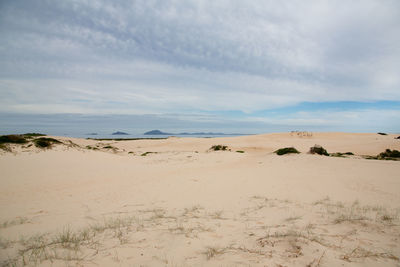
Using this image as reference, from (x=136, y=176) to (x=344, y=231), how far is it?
7353 millimetres

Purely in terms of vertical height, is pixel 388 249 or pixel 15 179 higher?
pixel 388 249

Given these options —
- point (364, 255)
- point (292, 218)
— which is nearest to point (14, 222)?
point (292, 218)

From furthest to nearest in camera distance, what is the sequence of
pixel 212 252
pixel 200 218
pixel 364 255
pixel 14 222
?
pixel 200 218 → pixel 14 222 → pixel 212 252 → pixel 364 255

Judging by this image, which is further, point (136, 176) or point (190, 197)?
point (136, 176)

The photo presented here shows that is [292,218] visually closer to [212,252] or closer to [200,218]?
[200,218]

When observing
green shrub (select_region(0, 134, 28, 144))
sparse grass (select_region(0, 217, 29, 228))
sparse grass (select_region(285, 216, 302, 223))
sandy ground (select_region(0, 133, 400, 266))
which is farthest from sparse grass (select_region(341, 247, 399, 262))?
green shrub (select_region(0, 134, 28, 144))

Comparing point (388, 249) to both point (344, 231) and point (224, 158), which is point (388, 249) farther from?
point (224, 158)

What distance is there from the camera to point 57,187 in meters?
6.69

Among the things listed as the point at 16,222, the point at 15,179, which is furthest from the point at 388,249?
the point at 15,179

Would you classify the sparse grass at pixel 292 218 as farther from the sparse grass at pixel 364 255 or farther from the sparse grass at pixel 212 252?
the sparse grass at pixel 212 252

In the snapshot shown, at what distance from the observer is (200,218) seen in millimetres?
3947

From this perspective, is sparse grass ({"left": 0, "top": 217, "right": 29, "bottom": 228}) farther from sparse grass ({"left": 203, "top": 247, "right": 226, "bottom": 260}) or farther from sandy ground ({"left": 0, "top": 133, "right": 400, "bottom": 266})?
sparse grass ({"left": 203, "top": 247, "right": 226, "bottom": 260})

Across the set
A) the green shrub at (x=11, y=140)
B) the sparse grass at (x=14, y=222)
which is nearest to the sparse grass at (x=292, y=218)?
the sparse grass at (x=14, y=222)

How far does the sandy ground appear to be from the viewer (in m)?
2.53
